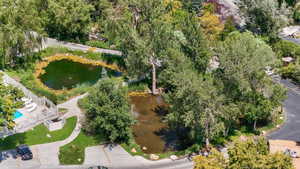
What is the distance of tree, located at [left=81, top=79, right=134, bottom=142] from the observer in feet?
224

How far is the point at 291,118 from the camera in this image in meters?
79.9

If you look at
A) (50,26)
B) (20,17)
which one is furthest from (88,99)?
(50,26)

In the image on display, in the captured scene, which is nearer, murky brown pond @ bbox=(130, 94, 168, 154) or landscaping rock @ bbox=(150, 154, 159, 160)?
landscaping rock @ bbox=(150, 154, 159, 160)

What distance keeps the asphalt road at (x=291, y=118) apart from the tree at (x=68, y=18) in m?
47.0

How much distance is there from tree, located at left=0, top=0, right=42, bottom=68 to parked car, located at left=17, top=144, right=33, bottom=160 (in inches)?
1151

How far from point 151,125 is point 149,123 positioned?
0.72 meters

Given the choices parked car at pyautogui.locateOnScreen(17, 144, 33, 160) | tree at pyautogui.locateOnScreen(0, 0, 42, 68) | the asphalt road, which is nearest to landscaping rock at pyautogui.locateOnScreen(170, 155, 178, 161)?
the asphalt road

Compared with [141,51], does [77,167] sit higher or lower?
lower

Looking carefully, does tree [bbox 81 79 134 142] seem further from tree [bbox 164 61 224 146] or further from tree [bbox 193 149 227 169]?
tree [bbox 193 149 227 169]

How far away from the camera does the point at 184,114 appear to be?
67.1 metres

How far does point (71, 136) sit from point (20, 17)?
3191 cm

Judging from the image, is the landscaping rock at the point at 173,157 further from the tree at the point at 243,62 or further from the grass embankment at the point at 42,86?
the grass embankment at the point at 42,86

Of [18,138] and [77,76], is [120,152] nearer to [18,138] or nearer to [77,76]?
[18,138]

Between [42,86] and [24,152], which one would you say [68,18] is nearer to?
[42,86]
